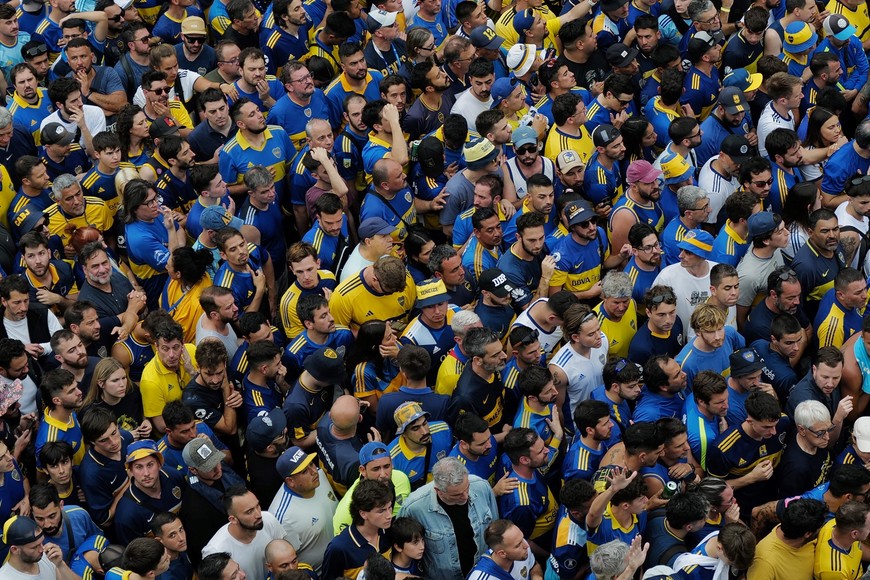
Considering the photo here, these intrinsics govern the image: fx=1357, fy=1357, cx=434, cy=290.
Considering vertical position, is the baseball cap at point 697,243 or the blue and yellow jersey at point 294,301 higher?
the baseball cap at point 697,243

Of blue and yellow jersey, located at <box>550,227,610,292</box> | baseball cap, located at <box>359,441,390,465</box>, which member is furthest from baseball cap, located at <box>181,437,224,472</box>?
blue and yellow jersey, located at <box>550,227,610,292</box>

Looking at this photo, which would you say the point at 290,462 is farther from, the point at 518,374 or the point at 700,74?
the point at 700,74

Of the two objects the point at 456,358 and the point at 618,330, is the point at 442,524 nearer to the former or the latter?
the point at 456,358

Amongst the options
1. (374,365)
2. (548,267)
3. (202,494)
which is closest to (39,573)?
(202,494)

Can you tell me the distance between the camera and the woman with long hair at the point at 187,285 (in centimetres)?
1023

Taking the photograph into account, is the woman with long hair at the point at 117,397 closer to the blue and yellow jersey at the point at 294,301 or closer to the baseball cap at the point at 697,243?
the blue and yellow jersey at the point at 294,301

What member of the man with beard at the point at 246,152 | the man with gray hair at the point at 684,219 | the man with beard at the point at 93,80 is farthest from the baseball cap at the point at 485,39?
the man with beard at the point at 93,80

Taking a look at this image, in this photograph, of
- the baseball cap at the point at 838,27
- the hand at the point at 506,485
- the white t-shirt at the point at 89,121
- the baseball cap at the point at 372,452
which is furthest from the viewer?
the baseball cap at the point at 838,27

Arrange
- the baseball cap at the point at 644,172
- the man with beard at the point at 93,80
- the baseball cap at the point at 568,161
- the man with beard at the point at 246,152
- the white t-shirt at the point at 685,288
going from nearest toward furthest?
the white t-shirt at the point at 685,288 → the baseball cap at the point at 644,172 → the baseball cap at the point at 568,161 → the man with beard at the point at 246,152 → the man with beard at the point at 93,80

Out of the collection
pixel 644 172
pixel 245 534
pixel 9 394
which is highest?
pixel 644 172

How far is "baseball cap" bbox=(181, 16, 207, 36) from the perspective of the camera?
1259 cm

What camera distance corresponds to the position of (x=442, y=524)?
8.35m

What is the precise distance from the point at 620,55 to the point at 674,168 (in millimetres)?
1927

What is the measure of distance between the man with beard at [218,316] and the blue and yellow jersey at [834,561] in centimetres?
437
